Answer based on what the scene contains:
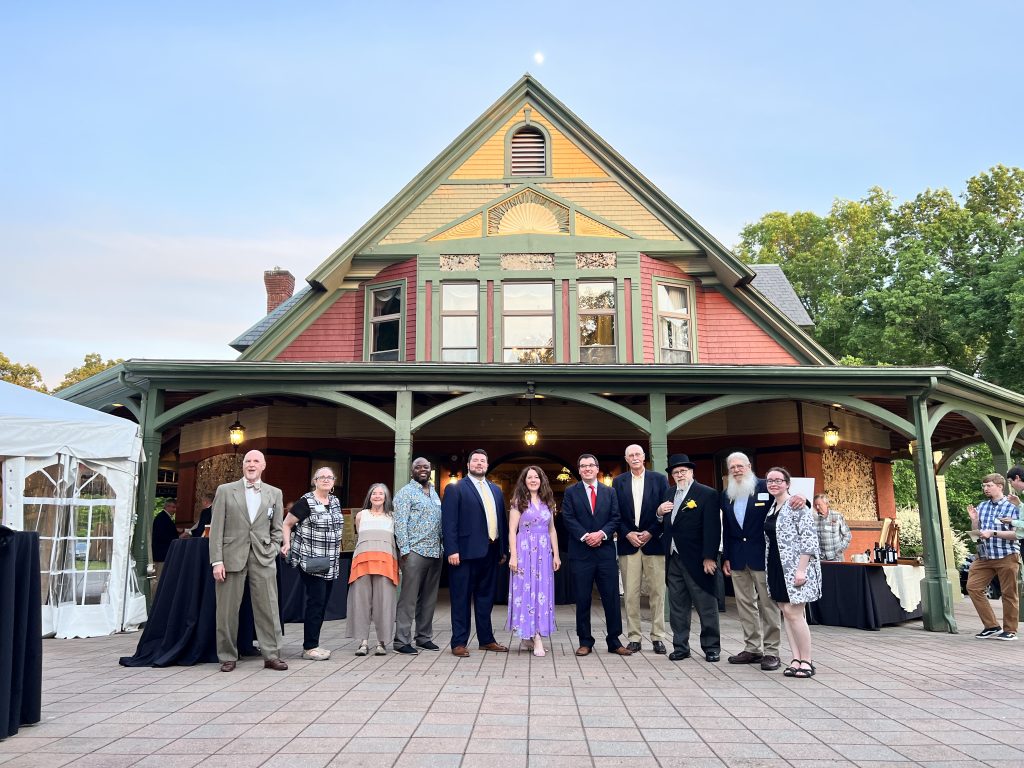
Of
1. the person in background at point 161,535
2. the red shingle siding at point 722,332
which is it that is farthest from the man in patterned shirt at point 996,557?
the person in background at point 161,535

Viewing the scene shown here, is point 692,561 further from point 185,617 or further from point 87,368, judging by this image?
point 87,368

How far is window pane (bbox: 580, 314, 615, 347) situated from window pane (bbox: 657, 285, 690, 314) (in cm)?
99

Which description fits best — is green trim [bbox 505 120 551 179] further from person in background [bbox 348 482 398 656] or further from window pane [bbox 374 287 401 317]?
person in background [bbox 348 482 398 656]

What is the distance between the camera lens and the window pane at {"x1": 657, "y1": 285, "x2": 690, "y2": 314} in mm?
13422

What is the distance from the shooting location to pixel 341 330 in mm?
13742

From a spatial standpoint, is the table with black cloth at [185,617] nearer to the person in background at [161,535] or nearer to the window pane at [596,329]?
the person in background at [161,535]

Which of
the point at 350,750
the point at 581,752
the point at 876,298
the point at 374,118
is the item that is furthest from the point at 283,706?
the point at 876,298

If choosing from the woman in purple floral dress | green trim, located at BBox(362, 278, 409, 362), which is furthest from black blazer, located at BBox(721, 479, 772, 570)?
green trim, located at BBox(362, 278, 409, 362)

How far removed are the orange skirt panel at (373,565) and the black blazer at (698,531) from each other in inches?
101

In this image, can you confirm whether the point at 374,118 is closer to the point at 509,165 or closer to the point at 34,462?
the point at 509,165

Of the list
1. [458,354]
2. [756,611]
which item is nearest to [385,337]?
[458,354]

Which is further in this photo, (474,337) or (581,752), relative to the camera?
(474,337)

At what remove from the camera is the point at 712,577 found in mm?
6637

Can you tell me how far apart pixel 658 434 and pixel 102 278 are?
75.7 feet
